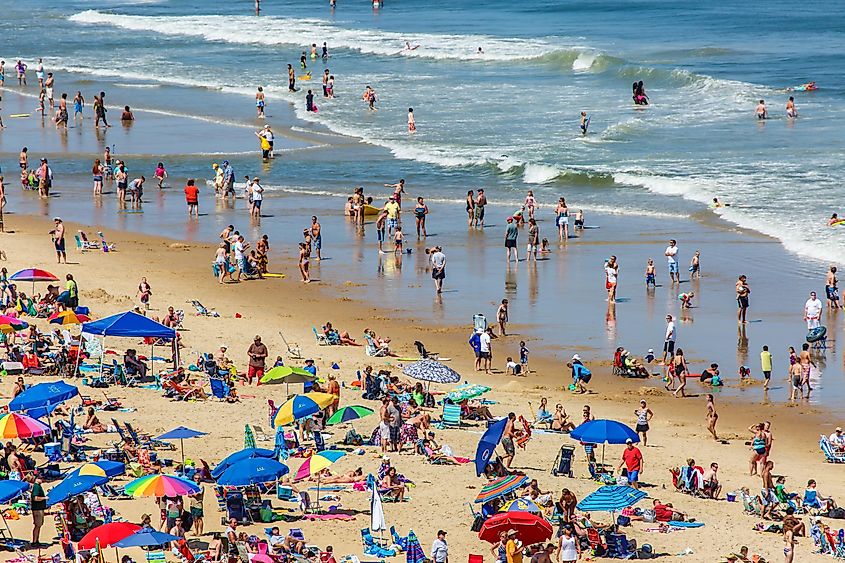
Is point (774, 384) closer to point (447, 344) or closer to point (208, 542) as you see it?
point (447, 344)

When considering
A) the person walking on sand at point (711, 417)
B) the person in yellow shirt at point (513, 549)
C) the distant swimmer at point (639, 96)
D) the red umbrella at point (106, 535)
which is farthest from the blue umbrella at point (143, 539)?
the distant swimmer at point (639, 96)

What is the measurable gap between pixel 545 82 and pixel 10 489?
4757cm

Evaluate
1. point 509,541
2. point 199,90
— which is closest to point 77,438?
point 509,541

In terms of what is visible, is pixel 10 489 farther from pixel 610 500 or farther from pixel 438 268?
pixel 438 268

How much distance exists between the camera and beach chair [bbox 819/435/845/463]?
1958 centimetres

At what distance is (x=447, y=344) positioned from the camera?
25062 millimetres

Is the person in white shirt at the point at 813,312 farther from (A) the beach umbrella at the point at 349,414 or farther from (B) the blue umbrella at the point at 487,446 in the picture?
(A) the beach umbrella at the point at 349,414

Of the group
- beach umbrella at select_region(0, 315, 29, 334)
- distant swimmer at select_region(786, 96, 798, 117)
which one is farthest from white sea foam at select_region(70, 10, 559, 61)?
beach umbrella at select_region(0, 315, 29, 334)

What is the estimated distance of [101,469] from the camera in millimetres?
15859

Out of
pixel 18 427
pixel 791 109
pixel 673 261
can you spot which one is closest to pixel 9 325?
pixel 18 427

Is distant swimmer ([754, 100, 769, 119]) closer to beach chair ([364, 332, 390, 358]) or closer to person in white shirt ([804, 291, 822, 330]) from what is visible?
person in white shirt ([804, 291, 822, 330])

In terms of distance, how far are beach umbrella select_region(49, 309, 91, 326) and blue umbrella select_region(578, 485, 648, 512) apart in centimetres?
1114

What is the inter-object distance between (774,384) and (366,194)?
1721cm

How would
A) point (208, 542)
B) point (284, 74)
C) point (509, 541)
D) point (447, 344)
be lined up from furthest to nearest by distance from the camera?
1. point (284, 74)
2. point (447, 344)
3. point (208, 542)
4. point (509, 541)
